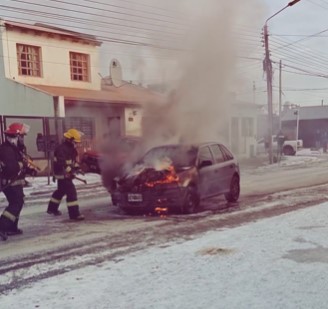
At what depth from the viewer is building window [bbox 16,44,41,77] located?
750 inches

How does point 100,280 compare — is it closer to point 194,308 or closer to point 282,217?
point 194,308

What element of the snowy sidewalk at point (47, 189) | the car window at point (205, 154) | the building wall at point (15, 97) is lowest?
the snowy sidewalk at point (47, 189)

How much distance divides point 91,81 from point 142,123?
1143cm

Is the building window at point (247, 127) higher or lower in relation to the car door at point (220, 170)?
higher

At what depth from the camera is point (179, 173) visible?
8453 mm

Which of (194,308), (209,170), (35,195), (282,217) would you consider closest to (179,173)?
(209,170)

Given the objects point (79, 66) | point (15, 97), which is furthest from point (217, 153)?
point (79, 66)

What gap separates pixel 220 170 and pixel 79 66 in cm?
1423

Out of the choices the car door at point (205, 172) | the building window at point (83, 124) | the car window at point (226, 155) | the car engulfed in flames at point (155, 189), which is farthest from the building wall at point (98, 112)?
the car engulfed in flames at point (155, 189)

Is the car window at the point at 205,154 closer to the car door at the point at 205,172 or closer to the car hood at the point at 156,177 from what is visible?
the car door at the point at 205,172

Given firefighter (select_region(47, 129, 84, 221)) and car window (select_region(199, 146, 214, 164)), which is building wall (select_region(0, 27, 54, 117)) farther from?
car window (select_region(199, 146, 214, 164))

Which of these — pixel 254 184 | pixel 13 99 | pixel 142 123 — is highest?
pixel 13 99

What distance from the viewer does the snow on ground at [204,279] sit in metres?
3.87

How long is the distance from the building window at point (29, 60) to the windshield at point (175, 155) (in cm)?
1174
